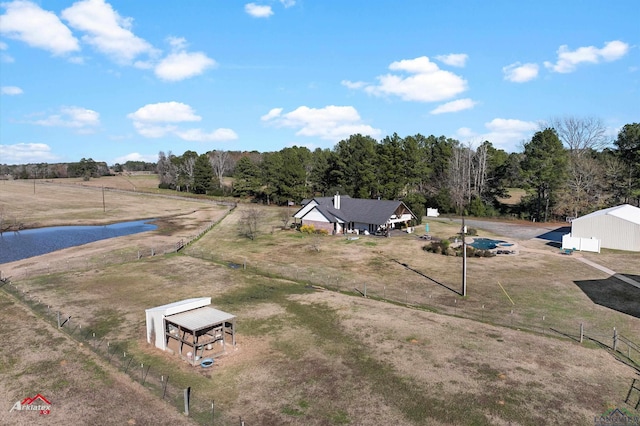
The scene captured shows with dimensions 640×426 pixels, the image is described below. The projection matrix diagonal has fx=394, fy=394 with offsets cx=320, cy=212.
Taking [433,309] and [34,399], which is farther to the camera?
[433,309]

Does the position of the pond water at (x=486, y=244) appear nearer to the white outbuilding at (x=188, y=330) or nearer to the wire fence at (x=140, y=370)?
the white outbuilding at (x=188, y=330)

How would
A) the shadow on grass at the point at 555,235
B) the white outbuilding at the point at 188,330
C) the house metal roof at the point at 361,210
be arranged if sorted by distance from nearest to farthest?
the white outbuilding at the point at 188,330 < the shadow on grass at the point at 555,235 < the house metal roof at the point at 361,210

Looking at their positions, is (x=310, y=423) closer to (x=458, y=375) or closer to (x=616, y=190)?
(x=458, y=375)

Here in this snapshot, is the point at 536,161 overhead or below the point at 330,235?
overhead

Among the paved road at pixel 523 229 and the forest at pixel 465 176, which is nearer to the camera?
the paved road at pixel 523 229

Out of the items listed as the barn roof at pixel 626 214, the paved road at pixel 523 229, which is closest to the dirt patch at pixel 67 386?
the barn roof at pixel 626 214

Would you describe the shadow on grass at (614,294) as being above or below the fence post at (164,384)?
above

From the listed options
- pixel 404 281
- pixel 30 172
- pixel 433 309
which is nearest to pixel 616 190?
pixel 404 281
